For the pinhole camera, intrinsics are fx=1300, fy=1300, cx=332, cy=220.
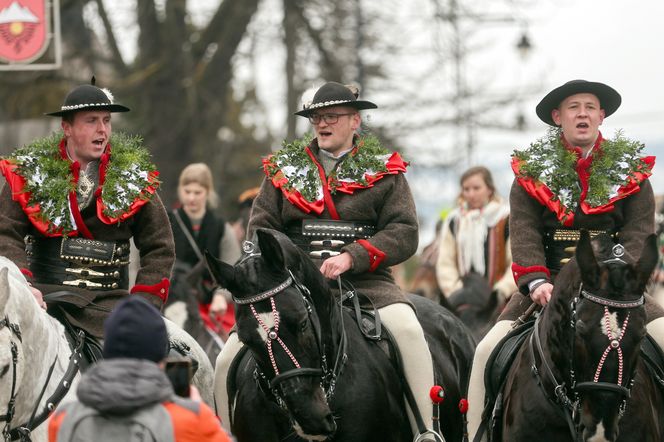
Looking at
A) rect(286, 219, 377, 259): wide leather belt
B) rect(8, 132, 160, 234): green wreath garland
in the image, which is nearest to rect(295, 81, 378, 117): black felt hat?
rect(286, 219, 377, 259): wide leather belt

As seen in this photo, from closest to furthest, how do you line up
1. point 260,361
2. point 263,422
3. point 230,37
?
point 260,361
point 263,422
point 230,37

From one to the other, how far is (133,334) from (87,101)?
3499 millimetres

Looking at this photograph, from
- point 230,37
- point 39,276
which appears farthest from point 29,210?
point 230,37

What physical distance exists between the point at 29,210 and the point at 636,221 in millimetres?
3844

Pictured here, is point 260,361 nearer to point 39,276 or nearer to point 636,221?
point 39,276

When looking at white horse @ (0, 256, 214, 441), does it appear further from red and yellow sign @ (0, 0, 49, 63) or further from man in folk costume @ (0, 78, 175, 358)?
red and yellow sign @ (0, 0, 49, 63)

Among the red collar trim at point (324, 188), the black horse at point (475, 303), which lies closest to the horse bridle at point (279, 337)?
the red collar trim at point (324, 188)

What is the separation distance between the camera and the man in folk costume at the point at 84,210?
8305 millimetres

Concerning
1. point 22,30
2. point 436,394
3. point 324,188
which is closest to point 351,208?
point 324,188

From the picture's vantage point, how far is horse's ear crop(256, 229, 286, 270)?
7.44 m

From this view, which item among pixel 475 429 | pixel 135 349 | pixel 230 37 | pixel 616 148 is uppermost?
pixel 230 37

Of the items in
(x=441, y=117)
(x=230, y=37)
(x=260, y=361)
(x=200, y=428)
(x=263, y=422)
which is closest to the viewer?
(x=200, y=428)

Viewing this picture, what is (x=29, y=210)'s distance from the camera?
27.3ft

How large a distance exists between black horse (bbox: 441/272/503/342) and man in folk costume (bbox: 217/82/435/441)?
3.90 metres
